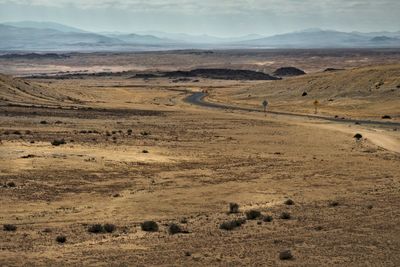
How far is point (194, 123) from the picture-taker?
55.3 meters

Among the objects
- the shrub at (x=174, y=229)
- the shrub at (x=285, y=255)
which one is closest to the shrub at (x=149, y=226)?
the shrub at (x=174, y=229)

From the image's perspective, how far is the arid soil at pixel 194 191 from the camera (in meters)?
16.0

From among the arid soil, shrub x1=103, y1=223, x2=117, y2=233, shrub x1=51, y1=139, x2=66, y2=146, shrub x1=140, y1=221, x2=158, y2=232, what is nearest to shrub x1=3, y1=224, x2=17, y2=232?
the arid soil

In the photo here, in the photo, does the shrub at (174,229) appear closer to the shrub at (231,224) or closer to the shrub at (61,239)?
the shrub at (231,224)

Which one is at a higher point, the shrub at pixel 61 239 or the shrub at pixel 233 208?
the shrub at pixel 61 239

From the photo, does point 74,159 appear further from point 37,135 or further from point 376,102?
point 376,102

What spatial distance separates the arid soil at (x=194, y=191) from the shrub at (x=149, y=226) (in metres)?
0.18

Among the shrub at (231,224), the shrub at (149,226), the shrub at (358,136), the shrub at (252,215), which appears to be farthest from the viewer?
the shrub at (358,136)

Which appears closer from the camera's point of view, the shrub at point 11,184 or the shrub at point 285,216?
the shrub at point 285,216

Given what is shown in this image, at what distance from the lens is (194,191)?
81.7 ft

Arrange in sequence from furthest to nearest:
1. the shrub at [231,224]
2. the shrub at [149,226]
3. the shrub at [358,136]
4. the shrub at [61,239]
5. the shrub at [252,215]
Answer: the shrub at [358,136]
the shrub at [252,215]
the shrub at [231,224]
the shrub at [149,226]
the shrub at [61,239]

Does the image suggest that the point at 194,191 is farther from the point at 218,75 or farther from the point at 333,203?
the point at 218,75

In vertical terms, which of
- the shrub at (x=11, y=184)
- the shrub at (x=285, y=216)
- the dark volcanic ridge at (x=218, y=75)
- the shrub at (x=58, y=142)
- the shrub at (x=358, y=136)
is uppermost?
the shrub at (x=285, y=216)

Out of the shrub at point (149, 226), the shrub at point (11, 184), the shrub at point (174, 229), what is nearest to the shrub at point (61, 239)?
the shrub at point (149, 226)
